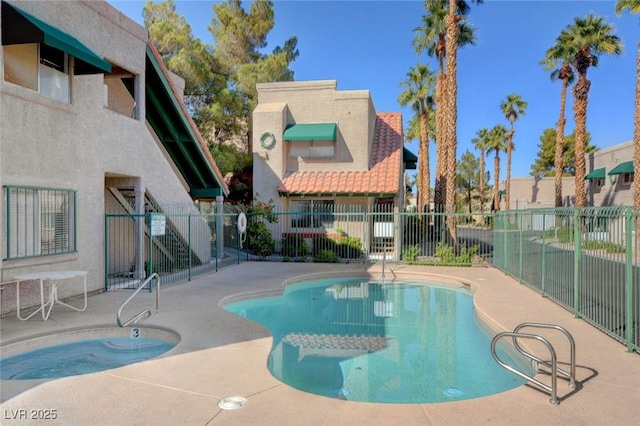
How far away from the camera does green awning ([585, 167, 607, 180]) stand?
100 feet

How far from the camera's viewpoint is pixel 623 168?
2650 cm

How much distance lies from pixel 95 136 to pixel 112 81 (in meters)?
4.30

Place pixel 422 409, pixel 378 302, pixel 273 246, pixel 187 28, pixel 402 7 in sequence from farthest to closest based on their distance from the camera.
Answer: pixel 187 28 < pixel 402 7 < pixel 273 246 < pixel 378 302 < pixel 422 409

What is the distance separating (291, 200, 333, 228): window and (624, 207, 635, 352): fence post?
14555 millimetres

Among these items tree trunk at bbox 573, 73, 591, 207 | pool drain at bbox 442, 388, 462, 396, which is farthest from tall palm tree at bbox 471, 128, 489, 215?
pool drain at bbox 442, 388, 462, 396

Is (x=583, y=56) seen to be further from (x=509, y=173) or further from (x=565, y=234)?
(x=565, y=234)

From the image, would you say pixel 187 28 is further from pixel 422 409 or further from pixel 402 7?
pixel 422 409

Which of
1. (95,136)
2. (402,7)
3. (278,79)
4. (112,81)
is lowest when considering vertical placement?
(95,136)

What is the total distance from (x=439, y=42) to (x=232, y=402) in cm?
2413

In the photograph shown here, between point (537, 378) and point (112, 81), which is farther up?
point (112, 81)

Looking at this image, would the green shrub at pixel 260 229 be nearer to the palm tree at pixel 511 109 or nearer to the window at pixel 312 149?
the window at pixel 312 149

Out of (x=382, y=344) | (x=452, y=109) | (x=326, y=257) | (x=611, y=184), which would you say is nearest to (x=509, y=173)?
(x=611, y=184)

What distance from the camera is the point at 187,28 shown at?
25484 millimetres

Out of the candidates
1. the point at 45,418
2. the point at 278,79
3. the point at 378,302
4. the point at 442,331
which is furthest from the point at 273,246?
the point at 45,418
